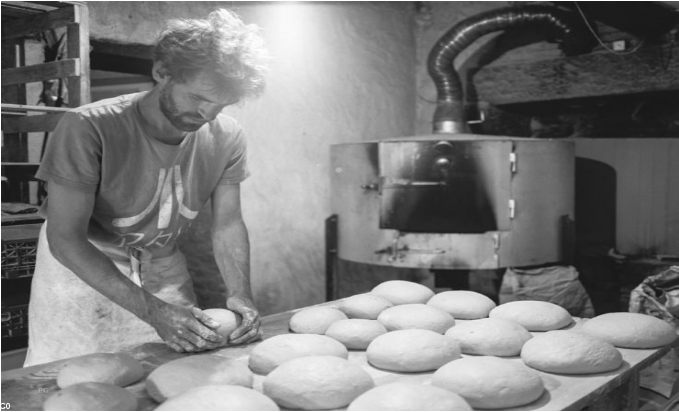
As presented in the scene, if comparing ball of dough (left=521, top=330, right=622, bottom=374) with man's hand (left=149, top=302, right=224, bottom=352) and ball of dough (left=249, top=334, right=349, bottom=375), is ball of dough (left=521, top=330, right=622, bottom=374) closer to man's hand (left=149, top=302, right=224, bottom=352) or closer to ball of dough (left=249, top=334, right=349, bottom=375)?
ball of dough (left=249, top=334, right=349, bottom=375)

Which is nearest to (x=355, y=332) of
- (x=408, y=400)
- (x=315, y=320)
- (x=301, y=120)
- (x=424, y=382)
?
(x=315, y=320)

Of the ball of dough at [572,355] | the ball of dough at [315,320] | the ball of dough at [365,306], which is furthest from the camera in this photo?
the ball of dough at [365,306]

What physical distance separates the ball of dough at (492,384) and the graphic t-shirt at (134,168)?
3.60ft

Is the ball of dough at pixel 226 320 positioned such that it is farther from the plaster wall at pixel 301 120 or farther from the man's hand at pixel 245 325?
the plaster wall at pixel 301 120

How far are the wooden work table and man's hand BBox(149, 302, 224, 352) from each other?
0.03 meters

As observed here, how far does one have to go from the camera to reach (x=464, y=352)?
168 cm

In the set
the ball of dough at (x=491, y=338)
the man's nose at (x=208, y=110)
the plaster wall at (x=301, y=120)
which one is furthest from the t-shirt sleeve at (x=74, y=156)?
the plaster wall at (x=301, y=120)

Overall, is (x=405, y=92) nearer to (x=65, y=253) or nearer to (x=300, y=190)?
(x=300, y=190)

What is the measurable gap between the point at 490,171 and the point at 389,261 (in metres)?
0.87

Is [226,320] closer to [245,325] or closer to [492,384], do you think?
[245,325]

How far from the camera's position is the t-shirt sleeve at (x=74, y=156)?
1.75 metres

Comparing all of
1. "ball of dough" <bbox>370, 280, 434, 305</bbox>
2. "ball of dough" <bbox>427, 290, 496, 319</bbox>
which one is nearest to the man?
"ball of dough" <bbox>370, 280, 434, 305</bbox>

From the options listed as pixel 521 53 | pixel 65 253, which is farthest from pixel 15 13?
pixel 521 53

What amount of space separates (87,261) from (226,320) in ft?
1.38
